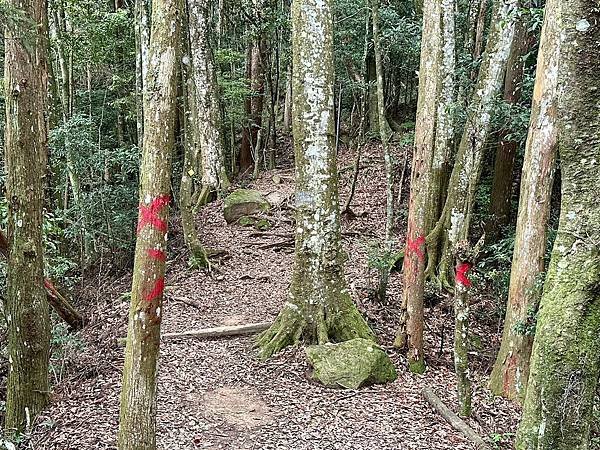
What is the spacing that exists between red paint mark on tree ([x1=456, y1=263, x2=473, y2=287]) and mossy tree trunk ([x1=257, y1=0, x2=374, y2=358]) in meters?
2.54

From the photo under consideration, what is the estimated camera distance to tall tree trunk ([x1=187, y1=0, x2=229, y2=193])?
55.5ft

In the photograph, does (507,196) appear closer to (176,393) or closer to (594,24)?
(176,393)

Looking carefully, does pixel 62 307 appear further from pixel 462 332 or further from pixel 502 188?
pixel 502 188

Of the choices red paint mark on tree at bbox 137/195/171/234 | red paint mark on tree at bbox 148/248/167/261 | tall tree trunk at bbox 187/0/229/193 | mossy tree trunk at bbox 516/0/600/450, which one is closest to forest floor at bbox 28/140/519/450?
mossy tree trunk at bbox 516/0/600/450

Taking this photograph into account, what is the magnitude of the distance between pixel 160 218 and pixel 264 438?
3.19 meters

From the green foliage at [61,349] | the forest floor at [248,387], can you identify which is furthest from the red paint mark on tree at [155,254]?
the green foliage at [61,349]

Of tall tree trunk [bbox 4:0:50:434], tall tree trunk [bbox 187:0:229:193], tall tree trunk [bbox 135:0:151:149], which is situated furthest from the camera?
tall tree trunk [bbox 187:0:229:193]

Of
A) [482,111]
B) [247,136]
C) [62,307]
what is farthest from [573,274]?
[247,136]

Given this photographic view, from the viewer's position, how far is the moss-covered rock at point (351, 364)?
7.39 meters

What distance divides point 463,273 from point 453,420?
5.73ft

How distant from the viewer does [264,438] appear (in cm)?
621

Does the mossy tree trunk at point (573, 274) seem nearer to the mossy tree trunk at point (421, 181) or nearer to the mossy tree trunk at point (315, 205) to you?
the mossy tree trunk at point (421, 181)

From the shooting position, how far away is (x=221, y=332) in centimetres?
914

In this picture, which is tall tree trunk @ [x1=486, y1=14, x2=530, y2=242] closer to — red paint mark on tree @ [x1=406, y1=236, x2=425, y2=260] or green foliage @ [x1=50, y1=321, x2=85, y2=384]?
red paint mark on tree @ [x1=406, y1=236, x2=425, y2=260]
